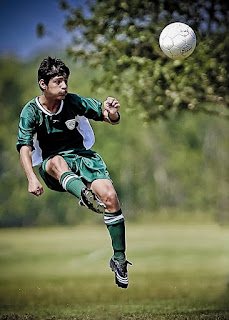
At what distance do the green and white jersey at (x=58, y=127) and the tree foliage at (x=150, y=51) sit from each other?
330 cm

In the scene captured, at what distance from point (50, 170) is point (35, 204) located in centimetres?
1646

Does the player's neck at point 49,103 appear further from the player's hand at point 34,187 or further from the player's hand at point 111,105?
the player's hand at point 34,187

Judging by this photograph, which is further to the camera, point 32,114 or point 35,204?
point 35,204

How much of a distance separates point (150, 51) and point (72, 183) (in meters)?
4.68

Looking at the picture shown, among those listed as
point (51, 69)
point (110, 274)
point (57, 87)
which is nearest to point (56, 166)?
point (57, 87)

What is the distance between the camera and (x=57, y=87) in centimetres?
450

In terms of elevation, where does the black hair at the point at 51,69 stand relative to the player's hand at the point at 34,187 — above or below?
above

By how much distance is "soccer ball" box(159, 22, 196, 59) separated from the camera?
5090 millimetres

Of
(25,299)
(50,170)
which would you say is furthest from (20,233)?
(50,170)

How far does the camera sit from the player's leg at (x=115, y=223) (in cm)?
432

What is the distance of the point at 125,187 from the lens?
21516 mm

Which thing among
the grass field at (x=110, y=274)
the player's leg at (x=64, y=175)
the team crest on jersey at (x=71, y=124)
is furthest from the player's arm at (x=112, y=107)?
the grass field at (x=110, y=274)

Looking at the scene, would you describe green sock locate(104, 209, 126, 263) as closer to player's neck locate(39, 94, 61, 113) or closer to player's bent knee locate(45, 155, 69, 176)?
player's bent knee locate(45, 155, 69, 176)

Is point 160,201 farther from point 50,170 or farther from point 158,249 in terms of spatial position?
point 50,170
